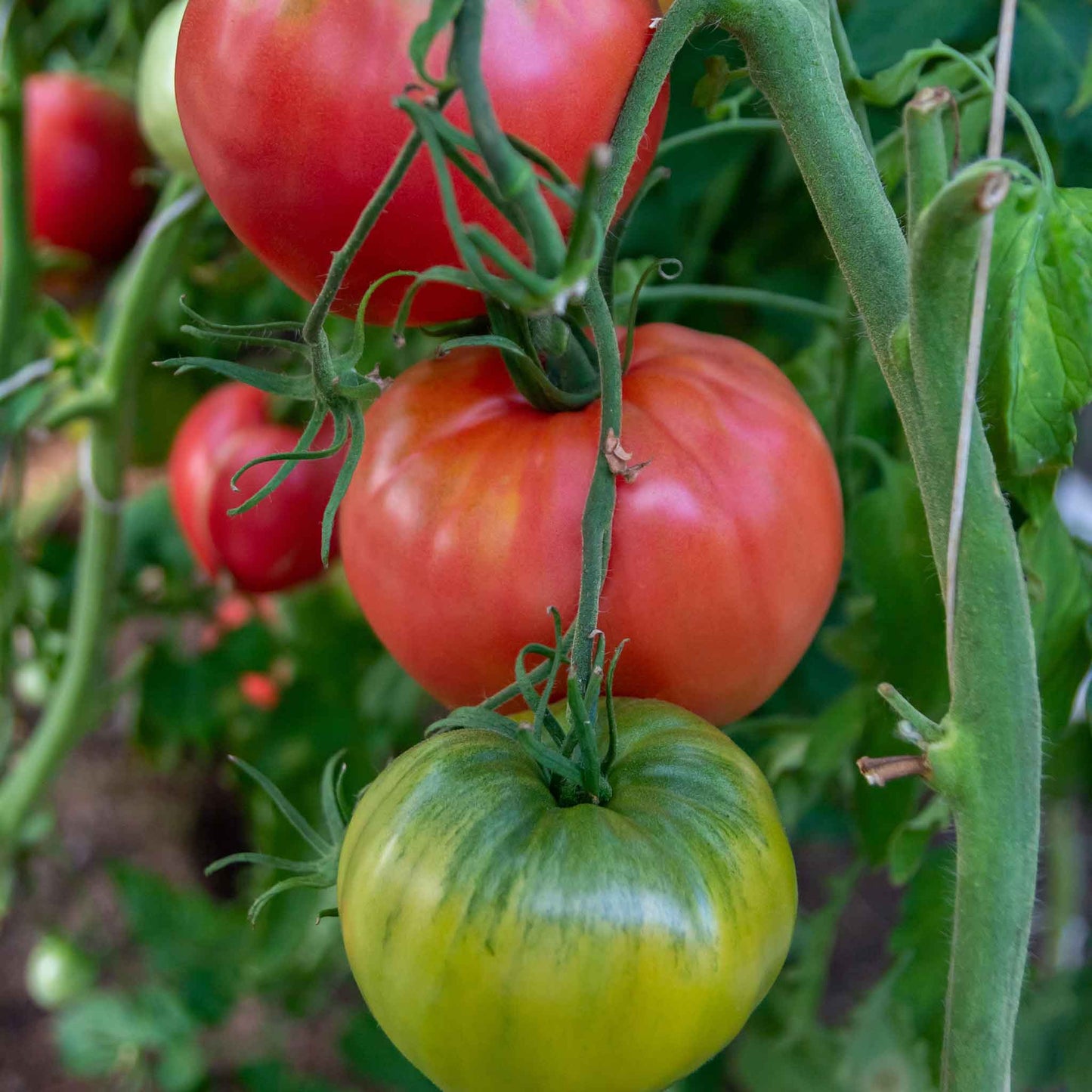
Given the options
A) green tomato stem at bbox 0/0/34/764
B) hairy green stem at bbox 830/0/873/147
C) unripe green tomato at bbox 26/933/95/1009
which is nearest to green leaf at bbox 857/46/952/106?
hairy green stem at bbox 830/0/873/147

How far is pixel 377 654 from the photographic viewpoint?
3.49 feet

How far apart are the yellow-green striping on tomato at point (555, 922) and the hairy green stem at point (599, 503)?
1.8 inches

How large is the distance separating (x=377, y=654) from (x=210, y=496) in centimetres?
29

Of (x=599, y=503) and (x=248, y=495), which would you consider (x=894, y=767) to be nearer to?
(x=599, y=503)

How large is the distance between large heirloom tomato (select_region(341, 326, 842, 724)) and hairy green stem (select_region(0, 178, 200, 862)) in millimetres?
413

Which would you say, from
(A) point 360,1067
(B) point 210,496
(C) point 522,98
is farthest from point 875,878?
(C) point 522,98

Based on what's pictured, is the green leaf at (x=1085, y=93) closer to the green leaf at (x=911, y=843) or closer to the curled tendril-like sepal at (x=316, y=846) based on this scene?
the green leaf at (x=911, y=843)

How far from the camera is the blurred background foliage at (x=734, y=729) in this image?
0.56m

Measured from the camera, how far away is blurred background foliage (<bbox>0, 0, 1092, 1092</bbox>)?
56 cm

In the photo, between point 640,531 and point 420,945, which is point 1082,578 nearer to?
point 640,531

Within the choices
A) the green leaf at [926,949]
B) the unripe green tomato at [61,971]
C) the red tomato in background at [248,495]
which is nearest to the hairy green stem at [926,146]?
the green leaf at [926,949]

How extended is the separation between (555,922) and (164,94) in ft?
1.97

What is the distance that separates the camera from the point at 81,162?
3.25 ft

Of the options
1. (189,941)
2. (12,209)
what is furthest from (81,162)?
(189,941)
